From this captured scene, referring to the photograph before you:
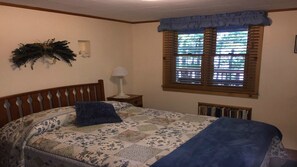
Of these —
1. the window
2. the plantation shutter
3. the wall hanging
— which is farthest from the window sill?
the wall hanging

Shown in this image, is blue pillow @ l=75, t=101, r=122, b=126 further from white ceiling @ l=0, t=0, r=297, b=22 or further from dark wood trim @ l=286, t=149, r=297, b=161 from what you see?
dark wood trim @ l=286, t=149, r=297, b=161

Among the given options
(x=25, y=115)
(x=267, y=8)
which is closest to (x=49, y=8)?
(x=25, y=115)

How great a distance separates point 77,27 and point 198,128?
2.35 metres

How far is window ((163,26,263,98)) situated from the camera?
12.0 feet

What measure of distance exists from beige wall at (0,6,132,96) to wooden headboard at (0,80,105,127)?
0.32ft

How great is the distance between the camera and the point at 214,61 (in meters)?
3.99

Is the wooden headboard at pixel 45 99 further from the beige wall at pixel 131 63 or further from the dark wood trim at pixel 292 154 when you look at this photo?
the dark wood trim at pixel 292 154

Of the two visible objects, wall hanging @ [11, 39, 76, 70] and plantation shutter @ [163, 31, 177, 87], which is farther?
plantation shutter @ [163, 31, 177, 87]

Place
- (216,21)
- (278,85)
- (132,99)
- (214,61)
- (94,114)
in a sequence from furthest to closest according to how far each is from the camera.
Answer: (132,99) → (214,61) → (216,21) → (278,85) → (94,114)

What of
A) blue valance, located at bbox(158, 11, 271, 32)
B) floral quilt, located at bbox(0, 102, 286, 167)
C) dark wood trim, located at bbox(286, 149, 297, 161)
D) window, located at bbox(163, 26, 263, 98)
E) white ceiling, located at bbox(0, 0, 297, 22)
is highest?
white ceiling, located at bbox(0, 0, 297, 22)

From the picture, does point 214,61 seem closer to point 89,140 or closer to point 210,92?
point 210,92

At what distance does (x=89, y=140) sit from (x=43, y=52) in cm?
146

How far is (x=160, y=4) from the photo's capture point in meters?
2.94

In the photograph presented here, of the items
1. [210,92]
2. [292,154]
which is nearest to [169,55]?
[210,92]
